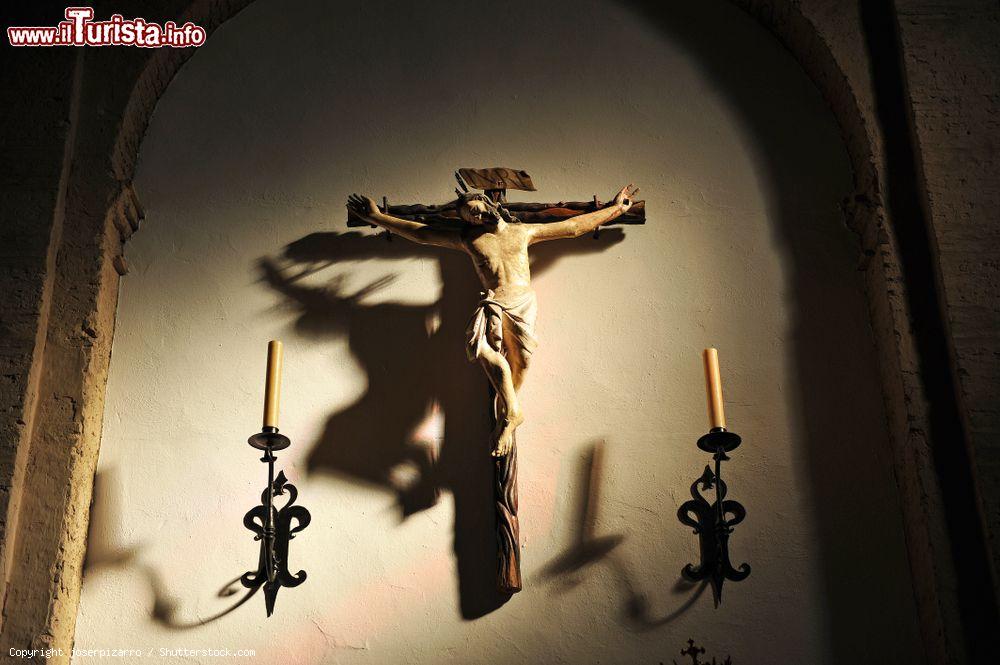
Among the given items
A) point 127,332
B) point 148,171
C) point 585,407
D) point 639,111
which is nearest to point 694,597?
point 585,407

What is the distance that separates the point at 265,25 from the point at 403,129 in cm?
75

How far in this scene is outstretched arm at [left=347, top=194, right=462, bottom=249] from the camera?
3.59 m

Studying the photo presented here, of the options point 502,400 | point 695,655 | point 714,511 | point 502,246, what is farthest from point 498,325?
point 695,655

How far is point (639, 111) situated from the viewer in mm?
4016

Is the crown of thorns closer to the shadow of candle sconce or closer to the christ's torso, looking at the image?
the christ's torso

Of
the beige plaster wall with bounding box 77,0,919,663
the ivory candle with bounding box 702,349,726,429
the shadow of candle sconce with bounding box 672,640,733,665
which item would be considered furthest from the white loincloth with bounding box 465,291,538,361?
the shadow of candle sconce with bounding box 672,640,733,665

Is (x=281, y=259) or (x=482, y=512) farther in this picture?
(x=281, y=259)

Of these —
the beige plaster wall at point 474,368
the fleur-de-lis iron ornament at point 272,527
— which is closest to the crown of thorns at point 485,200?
the beige plaster wall at point 474,368

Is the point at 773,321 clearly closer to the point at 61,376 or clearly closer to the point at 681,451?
the point at 681,451

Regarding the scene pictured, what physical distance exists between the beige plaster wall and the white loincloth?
0.23 m

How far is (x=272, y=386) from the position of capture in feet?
10.4

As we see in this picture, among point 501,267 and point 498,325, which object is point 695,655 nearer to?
point 498,325

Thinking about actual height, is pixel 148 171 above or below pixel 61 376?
above

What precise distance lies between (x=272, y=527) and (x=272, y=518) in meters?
0.03
